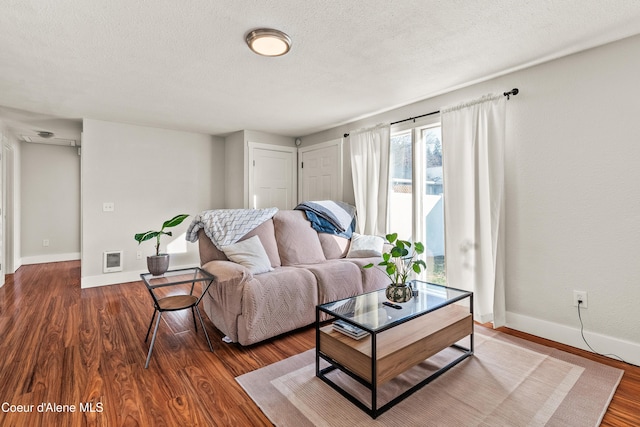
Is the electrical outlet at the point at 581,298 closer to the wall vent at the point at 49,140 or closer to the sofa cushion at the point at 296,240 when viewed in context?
the sofa cushion at the point at 296,240

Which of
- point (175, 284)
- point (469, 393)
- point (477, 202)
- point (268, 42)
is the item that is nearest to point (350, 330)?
point (469, 393)

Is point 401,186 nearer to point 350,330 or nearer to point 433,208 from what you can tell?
point 433,208

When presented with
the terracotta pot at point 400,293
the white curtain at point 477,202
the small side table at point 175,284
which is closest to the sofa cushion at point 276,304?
the small side table at point 175,284

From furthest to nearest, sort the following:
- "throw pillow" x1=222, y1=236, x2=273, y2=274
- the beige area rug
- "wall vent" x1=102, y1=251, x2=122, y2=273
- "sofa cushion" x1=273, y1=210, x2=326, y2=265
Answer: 1. "wall vent" x1=102, y1=251, x2=122, y2=273
2. "sofa cushion" x1=273, y1=210, x2=326, y2=265
3. "throw pillow" x1=222, y1=236, x2=273, y2=274
4. the beige area rug

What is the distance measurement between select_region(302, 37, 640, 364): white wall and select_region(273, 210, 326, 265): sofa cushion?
6.13ft

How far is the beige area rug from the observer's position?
62.1 inches

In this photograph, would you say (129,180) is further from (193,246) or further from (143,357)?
(143,357)

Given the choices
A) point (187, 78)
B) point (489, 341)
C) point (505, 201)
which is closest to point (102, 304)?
point (187, 78)

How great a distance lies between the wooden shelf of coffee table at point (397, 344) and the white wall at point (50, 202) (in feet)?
21.3

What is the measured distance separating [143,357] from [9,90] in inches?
119

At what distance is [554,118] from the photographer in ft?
8.15

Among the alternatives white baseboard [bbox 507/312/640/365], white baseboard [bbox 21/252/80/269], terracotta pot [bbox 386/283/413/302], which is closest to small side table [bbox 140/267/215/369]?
terracotta pot [bbox 386/283/413/302]

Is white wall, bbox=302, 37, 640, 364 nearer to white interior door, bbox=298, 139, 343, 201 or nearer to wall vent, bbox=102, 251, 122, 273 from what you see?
white interior door, bbox=298, 139, 343, 201

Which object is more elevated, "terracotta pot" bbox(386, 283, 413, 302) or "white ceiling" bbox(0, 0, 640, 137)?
"white ceiling" bbox(0, 0, 640, 137)
